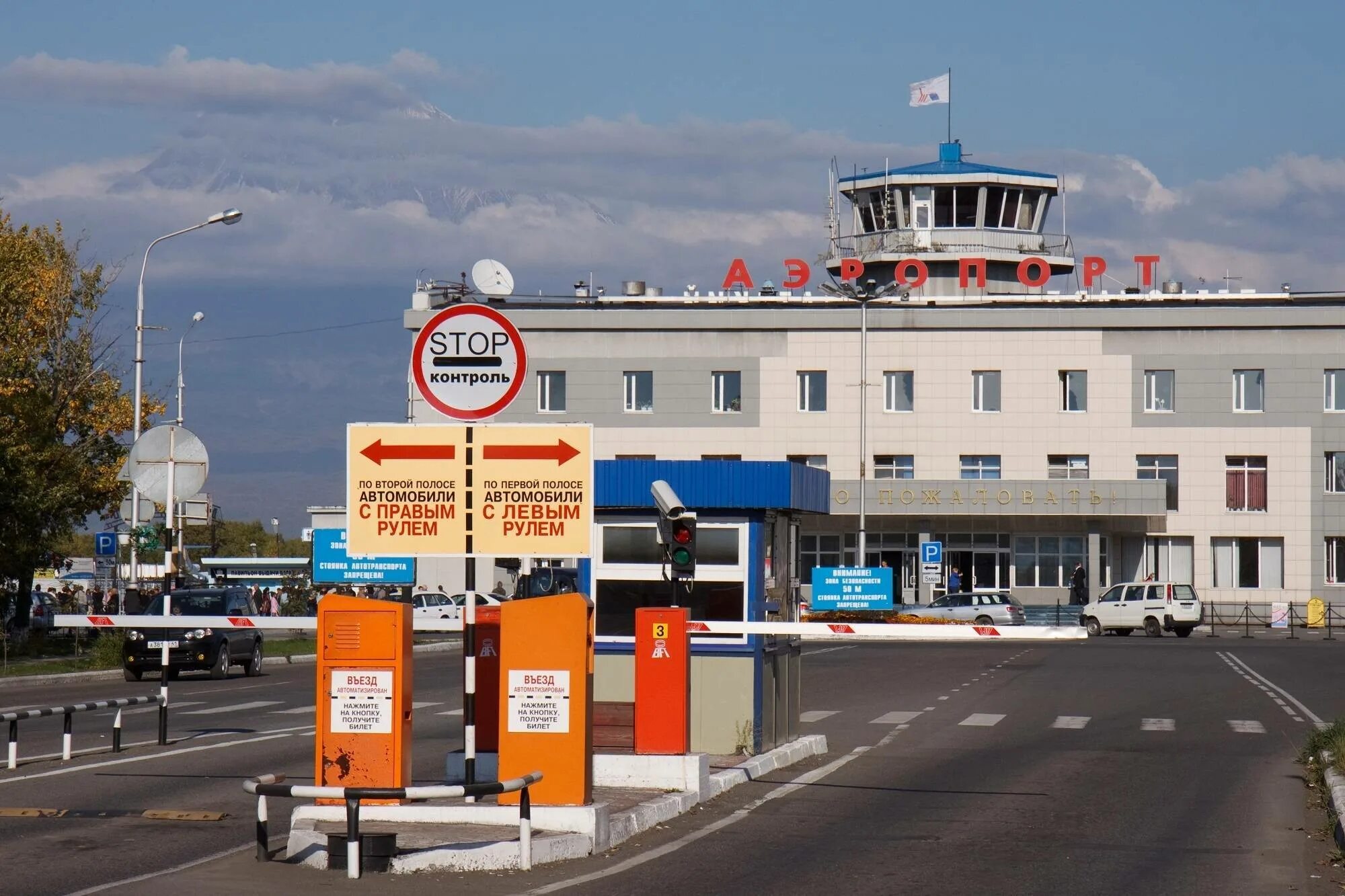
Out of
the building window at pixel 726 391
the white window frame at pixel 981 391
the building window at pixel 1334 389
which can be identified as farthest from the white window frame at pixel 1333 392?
the building window at pixel 726 391

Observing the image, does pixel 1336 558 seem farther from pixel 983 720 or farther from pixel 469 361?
pixel 469 361

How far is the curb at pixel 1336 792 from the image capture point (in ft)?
39.9

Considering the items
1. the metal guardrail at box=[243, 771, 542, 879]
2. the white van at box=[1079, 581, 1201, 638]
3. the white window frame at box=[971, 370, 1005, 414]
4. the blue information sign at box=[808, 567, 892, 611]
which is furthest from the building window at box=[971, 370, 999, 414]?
the metal guardrail at box=[243, 771, 542, 879]

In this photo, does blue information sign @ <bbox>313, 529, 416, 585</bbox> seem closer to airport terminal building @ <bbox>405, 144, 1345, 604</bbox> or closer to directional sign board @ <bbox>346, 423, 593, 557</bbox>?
airport terminal building @ <bbox>405, 144, 1345, 604</bbox>

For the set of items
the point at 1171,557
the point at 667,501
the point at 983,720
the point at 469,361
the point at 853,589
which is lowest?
the point at 983,720

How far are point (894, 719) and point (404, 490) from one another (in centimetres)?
1416

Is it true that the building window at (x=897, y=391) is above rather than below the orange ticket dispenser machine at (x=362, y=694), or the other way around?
above

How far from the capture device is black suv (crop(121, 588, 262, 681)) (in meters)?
32.1

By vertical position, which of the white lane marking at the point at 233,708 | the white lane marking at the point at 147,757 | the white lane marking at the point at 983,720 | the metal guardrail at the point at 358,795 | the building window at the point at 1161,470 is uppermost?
the building window at the point at 1161,470

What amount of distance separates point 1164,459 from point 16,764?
2362 inches

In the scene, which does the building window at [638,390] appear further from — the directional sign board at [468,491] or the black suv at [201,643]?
the directional sign board at [468,491]

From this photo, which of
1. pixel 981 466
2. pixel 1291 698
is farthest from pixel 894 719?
pixel 981 466

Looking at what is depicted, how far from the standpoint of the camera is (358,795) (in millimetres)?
10109

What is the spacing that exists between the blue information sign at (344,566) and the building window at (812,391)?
30.2 meters
